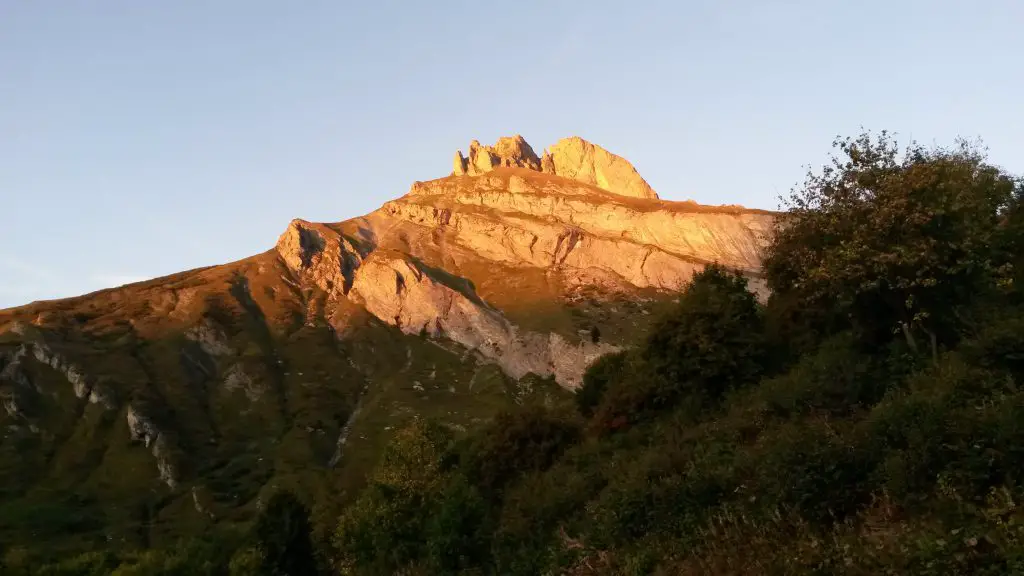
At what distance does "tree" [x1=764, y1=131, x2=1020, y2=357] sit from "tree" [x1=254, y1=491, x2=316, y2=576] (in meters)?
57.8

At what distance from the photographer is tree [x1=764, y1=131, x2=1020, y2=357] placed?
94.4ft

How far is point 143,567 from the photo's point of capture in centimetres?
6494

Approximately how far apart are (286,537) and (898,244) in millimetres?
62714

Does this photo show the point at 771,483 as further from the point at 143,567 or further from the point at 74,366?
the point at 74,366

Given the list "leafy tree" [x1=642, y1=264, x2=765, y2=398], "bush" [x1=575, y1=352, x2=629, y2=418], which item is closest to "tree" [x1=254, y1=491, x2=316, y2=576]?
"bush" [x1=575, y1=352, x2=629, y2=418]

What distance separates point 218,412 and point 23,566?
418 ft

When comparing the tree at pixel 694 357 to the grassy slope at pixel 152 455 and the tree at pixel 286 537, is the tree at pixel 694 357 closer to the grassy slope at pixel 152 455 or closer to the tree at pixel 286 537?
the tree at pixel 286 537

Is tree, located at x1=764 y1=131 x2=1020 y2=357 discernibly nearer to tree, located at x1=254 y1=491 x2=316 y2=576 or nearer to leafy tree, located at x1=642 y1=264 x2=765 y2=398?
leafy tree, located at x1=642 y1=264 x2=765 y2=398

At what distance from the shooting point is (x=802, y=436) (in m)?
19.0

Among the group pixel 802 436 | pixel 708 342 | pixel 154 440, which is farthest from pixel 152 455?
pixel 802 436

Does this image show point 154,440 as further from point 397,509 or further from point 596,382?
point 397,509

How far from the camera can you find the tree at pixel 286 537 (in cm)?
6712

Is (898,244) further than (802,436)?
Yes

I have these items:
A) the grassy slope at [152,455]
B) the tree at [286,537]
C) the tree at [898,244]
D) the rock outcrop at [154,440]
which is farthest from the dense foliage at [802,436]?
the rock outcrop at [154,440]
